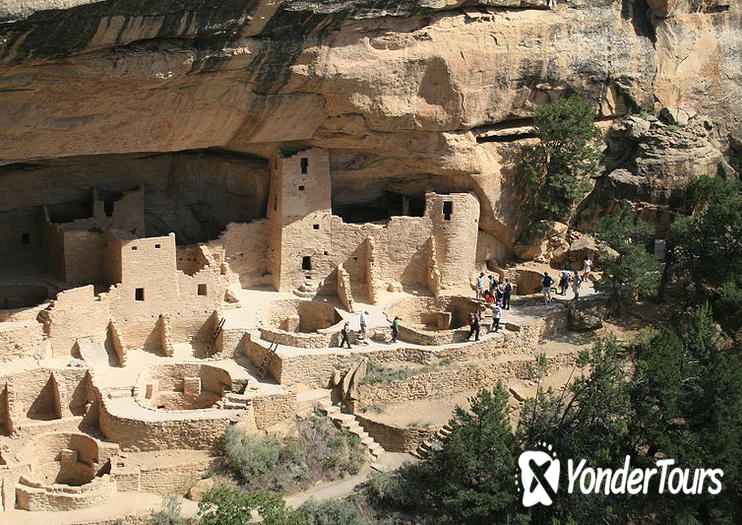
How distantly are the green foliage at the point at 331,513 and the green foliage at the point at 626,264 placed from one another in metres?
8.64

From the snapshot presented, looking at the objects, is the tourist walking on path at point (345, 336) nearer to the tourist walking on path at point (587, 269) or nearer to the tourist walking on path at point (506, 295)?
the tourist walking on path at point (506, 295)

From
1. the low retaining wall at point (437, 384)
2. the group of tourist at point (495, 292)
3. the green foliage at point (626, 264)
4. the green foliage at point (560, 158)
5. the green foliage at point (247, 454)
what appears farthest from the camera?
the green foliage at point (560, 158)

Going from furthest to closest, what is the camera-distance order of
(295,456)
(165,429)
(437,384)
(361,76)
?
(361,76)
(437,384)
(295,456)
(165,429)

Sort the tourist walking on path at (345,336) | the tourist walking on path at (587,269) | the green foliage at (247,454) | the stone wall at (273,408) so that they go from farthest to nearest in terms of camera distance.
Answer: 1. the tourist walking on path at (587,269)
2. the tourist walking on path at (345,336)
3. the stone wall at (273,408)
4. the green foliage at (247,454)

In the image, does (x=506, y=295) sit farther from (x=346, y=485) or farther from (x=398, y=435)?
(x=346, y=485)

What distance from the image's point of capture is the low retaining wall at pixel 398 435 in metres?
22.5

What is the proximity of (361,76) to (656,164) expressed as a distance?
27.1 feet

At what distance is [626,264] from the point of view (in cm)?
2531

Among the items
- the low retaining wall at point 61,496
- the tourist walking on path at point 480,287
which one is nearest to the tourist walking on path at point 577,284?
the tourist walking on path at point 480,287

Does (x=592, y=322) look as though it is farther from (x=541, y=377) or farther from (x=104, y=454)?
Result: (x=104, y=454)

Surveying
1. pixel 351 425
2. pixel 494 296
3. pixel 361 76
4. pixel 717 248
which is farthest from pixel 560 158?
pixel 351 425

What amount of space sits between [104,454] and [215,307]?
181 inches

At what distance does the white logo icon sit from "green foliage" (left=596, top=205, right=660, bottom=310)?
5.64 metres

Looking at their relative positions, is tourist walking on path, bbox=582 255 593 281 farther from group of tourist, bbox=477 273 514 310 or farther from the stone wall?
the stone wall
